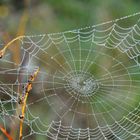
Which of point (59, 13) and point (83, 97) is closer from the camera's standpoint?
point (83, 97)

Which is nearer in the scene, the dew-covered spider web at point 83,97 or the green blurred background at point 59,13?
the dew-covered spider web at point 83,97

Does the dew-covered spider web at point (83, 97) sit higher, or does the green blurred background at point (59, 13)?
the green blurred background at point (59, 13)

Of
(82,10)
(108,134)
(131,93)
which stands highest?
(82,10)

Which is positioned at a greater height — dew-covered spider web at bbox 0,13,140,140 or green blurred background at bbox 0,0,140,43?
green blurred background at bbox 0,0,140,43

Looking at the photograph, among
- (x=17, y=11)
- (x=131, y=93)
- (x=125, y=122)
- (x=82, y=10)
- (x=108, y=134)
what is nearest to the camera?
(x=108, y=134)

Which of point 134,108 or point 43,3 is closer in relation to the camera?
point 134,108

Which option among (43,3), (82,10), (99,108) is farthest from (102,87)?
(43,3)

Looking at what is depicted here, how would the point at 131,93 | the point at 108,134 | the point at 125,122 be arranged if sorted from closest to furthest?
the point at 108,134
the point at 125,122
the point at 131,93

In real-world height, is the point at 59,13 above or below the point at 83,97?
above

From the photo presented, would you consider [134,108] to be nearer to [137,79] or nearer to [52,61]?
[137,79]

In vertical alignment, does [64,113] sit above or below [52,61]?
below

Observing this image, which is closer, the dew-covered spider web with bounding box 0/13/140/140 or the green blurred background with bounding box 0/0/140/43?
the dew-covered spider web with bounding box 0/13/140/140
